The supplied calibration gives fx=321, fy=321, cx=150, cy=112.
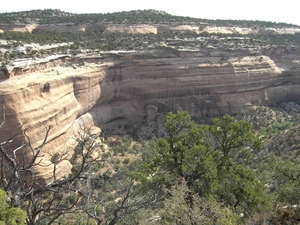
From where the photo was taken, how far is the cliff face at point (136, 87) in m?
23.9

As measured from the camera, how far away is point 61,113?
27.4 metres

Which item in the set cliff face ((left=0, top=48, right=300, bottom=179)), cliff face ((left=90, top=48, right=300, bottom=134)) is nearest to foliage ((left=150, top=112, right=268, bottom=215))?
cliff face ((left=0, top=48, right=300, bottom=179))

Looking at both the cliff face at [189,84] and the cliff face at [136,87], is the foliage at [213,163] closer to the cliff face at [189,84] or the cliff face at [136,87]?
the cliff face at [136,87]

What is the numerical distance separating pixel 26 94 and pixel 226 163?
594 inches

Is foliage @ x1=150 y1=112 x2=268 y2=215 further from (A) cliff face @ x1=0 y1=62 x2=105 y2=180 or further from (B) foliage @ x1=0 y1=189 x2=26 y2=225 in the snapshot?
(B) foliage @ x1=0 y1=189 x2=26 y2=225

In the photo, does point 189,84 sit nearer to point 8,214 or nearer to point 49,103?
point 49,103

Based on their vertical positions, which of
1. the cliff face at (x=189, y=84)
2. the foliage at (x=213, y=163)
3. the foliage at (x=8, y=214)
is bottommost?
the cliff face at (x=189, y=84)

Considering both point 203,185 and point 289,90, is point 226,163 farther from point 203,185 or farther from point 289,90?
point 289,90

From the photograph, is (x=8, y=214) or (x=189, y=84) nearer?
(x=8, y=214)

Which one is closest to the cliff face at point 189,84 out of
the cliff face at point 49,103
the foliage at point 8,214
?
the cliff face at point 49,103

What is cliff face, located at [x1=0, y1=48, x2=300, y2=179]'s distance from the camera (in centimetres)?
2388

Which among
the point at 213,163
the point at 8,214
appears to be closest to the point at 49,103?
the point at 213,163

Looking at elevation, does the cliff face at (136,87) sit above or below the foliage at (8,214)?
below

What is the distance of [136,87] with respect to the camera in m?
38.7
